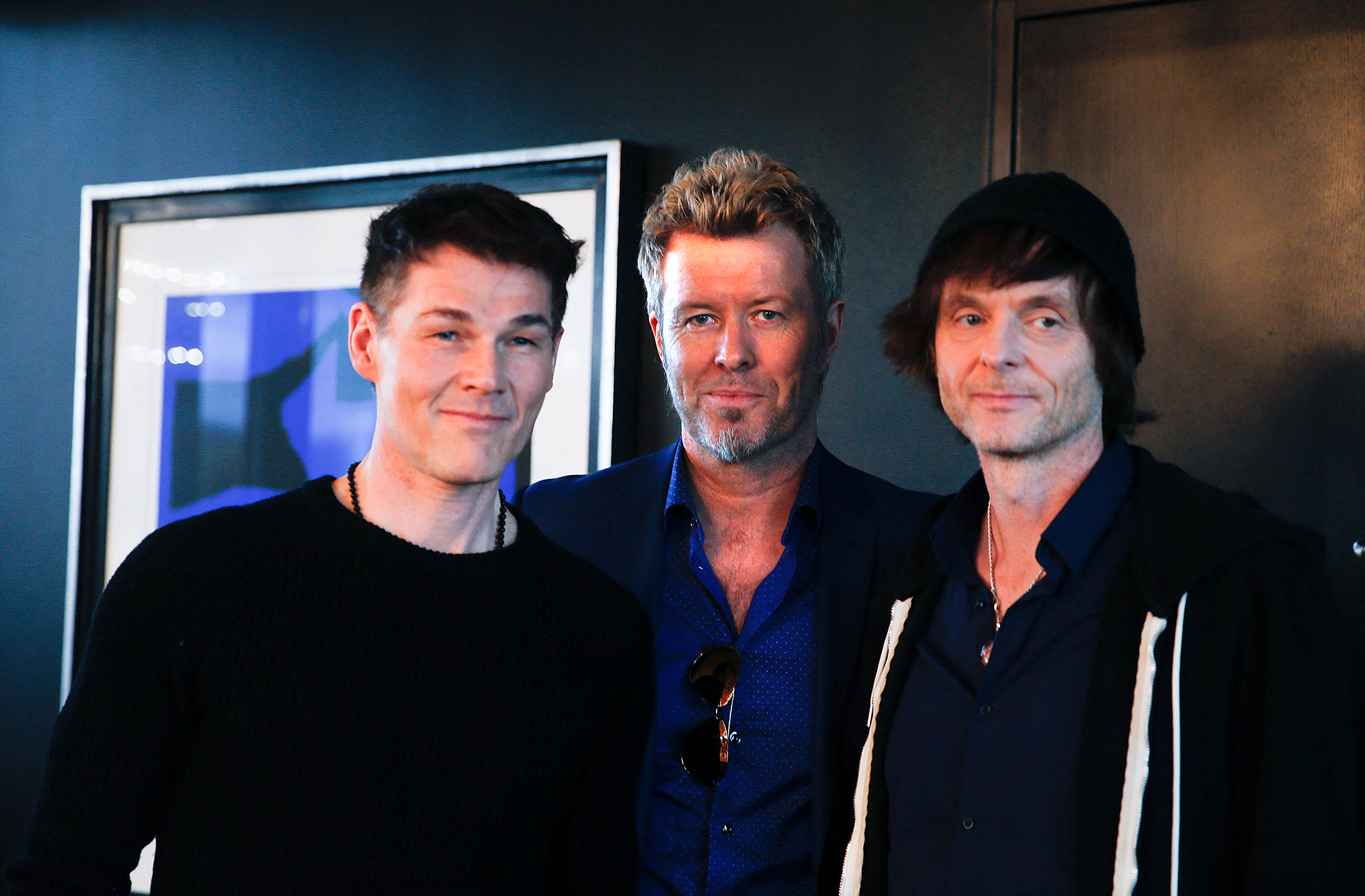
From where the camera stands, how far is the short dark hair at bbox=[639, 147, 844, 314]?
2.13 meters

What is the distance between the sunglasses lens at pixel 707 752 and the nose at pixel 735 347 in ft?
2.00

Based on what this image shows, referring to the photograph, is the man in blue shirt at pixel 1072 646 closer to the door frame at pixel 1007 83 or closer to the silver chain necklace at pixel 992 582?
the silver chain necklace at pixel 992 582

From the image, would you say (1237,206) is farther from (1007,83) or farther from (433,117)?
(433,117)

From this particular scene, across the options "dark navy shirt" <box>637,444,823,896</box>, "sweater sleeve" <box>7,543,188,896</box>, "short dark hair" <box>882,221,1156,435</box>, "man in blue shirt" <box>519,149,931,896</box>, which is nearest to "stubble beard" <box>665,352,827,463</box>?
"man in blue shirt" <box>519,149,931,896</box>

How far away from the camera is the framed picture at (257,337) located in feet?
9.23

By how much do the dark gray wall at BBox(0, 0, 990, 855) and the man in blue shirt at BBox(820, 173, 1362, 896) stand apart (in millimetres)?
808

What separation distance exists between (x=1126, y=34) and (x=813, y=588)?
133 cm

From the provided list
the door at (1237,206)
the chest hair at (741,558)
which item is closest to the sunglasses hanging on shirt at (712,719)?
the chest hair at (741,558)

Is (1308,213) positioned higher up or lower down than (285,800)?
higher up

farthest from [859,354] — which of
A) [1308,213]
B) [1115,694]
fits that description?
[1115,694]

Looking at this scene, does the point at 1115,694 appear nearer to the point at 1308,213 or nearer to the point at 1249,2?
the point at 1308,213

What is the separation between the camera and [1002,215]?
5.33ft

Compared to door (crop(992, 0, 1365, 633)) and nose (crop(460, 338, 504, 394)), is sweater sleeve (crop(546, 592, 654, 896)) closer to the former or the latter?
nose (crop(460, 338, 504, 394))

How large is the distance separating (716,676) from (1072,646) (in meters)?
0.61
